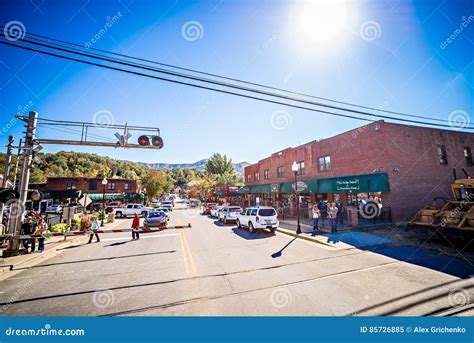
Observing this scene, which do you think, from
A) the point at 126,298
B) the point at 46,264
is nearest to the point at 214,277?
the point at 126,298

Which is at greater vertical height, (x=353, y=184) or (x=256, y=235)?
(x=353, y=184)

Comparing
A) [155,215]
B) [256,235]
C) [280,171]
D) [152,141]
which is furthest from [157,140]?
[280,171]

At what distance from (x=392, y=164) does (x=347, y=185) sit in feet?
11.0

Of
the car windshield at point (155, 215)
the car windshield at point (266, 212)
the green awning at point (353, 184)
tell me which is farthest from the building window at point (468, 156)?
the car windshield at point (155, 215)

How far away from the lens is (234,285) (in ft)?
18.2

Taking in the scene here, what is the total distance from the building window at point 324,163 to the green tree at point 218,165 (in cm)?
4404

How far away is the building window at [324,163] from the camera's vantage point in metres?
20.0

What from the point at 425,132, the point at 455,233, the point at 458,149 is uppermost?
the point at 425,132

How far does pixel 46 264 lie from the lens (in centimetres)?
816

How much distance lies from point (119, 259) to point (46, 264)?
2827 mm

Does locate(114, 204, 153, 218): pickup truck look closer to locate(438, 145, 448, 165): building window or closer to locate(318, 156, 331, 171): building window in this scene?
locate(318, 156, 331, 171): building window

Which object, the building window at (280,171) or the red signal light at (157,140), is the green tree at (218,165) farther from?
the red signal light at (157,140)

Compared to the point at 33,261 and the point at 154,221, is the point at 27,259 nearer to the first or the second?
the point at 33,261

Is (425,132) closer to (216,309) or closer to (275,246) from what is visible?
(275,246)
